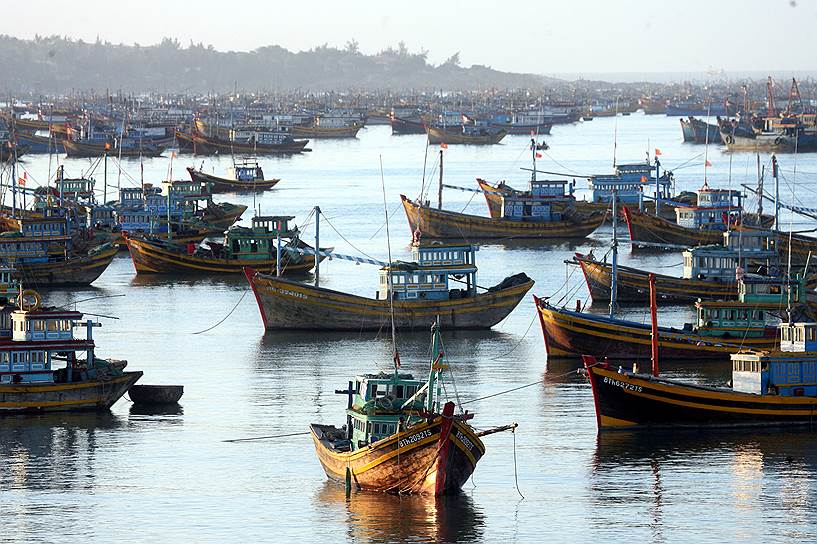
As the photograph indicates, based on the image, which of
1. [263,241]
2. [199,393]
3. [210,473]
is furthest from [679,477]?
[263,241]

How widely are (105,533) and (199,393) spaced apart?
58.6 ft

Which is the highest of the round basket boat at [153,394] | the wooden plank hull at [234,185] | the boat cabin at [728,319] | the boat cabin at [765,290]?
the boat cabin at [765,290]

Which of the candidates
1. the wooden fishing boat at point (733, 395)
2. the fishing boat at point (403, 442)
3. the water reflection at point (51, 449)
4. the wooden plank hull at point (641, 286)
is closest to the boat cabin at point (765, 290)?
the wooden plank hull at point (641, 286)

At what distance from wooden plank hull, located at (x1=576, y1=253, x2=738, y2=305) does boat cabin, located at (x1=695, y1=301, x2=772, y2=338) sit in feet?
47.2

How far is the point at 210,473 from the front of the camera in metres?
49.8

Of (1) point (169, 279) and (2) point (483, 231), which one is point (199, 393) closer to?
(1) point (169, 279)

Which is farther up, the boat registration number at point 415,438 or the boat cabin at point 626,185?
the boat cabin at point 626,185

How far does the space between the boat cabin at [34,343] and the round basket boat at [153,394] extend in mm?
3833

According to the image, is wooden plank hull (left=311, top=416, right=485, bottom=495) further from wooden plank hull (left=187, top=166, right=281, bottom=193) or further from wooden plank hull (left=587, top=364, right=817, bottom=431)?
wooden plank hull (left=187, top=166, right=281, bottom=193)

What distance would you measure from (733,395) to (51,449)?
19806mm

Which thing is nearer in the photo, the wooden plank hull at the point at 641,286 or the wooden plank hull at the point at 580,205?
the wooden plank hull at the point at 641,286

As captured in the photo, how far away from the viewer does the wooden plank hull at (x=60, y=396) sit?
182 feet

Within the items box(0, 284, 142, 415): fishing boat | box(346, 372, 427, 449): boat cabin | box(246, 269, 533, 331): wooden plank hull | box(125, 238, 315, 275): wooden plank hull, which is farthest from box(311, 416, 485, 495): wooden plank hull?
box(125, 238, 315, 275): wooden plank hull

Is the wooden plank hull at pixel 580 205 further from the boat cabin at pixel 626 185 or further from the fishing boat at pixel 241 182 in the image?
the fishing boat at pixel 241 182
